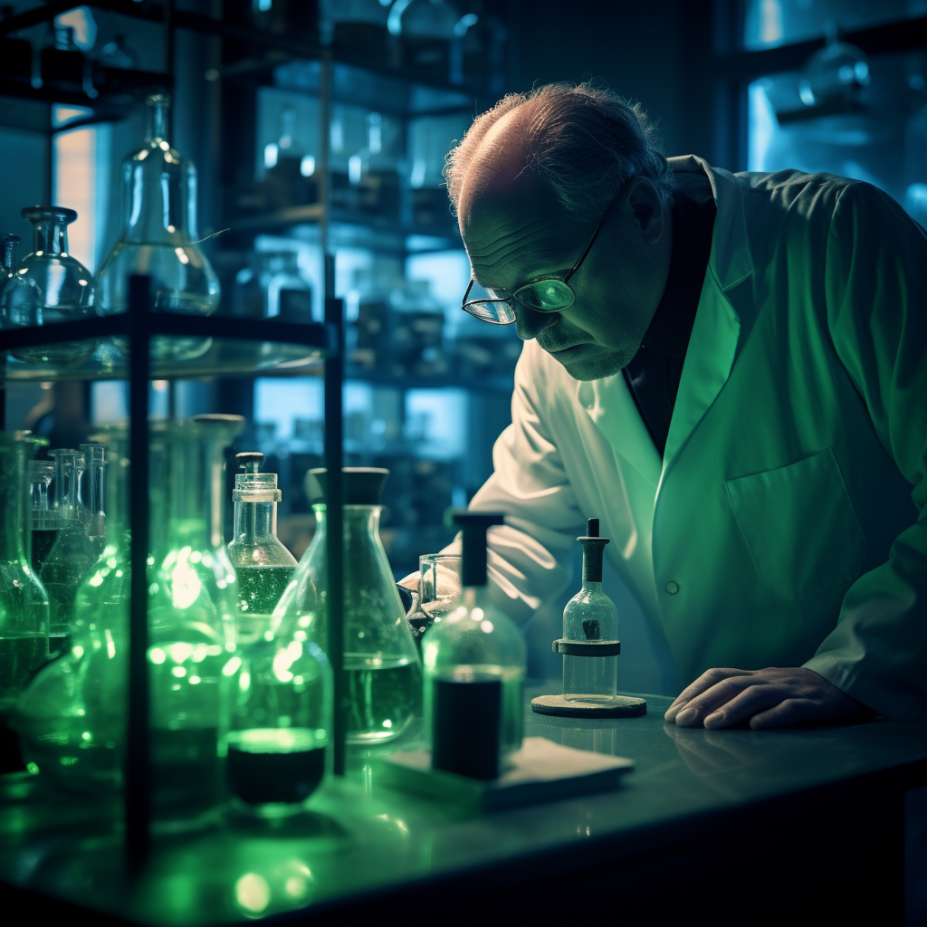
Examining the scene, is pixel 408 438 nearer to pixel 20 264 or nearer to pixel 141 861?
pixel 20 264

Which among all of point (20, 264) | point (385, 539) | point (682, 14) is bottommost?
point (385, 539)

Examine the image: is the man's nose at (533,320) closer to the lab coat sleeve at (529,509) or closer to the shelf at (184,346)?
the lab coat sleeve at (529,509)

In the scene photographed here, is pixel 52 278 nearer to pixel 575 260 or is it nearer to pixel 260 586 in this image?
pixel 260 586

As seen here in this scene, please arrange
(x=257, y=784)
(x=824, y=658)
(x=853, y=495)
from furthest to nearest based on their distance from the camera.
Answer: (x=853, y=495) < (x=824, y=658) < (x=257, y=784)

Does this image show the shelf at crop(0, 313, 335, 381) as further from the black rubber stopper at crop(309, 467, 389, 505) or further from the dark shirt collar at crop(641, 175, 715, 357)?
the dark shirt collar at crop(641, 175, 715, 357)

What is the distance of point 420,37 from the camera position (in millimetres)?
3773

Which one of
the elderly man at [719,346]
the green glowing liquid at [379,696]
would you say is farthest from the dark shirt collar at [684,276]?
the green glowing liquid at [379,696]

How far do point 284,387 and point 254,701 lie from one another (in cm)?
309

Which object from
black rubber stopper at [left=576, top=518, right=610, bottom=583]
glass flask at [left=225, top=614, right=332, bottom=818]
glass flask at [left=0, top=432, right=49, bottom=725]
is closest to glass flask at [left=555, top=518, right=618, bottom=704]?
black rubber stopper at [left=576, top=518, right=610, bottom=583]

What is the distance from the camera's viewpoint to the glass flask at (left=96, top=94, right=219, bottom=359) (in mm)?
892

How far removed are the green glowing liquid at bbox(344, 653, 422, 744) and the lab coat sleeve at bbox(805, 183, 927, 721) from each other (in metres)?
0.52

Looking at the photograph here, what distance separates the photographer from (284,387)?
382 centimetres

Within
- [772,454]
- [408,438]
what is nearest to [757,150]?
[408,438]

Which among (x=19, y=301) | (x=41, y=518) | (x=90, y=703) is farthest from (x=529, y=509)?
(x=90, y=703)
